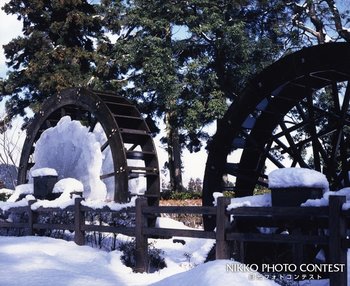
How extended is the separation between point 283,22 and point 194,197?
808 centimetres

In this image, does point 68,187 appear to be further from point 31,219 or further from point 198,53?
point 198,53

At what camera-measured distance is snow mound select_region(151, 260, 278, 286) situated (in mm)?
5242

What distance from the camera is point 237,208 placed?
671cm

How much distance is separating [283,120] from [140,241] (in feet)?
14.1

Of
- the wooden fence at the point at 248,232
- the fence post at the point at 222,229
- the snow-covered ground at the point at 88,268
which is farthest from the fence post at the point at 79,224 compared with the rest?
the fence post at the point at 222,229

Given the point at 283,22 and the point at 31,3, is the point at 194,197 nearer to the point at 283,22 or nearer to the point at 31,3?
the point at 283,22

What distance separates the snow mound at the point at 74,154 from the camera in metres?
13.4

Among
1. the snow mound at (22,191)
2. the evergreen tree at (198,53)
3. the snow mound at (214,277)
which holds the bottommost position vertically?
the snow mound at (214,277)

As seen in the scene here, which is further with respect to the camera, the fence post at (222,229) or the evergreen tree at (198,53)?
the evergreen tree at (198,53)

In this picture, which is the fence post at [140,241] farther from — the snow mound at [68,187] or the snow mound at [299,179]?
the snow mound at [68,187]

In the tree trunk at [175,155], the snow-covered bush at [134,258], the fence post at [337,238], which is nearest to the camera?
the fence post at [337,238]

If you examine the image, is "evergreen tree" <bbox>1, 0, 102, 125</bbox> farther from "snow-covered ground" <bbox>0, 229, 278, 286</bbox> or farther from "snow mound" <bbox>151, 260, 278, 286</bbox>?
"snow mound" <bbox>151, 260, 278, 286</bbox>

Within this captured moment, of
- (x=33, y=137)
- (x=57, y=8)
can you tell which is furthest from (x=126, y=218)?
(x=57, y=8)

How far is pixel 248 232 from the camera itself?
7.57 m
